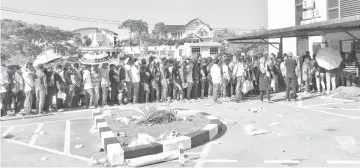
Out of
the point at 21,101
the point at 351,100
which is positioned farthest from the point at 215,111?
the point at 21,101

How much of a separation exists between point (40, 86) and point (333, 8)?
1503 cm

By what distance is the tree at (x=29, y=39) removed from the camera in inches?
1842

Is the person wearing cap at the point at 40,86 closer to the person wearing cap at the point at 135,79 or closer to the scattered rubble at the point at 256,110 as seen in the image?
the person wearing cap at the point at 135,79

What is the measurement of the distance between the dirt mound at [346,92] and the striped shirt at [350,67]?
954 mm

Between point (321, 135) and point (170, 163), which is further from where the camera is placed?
point (321, 135)

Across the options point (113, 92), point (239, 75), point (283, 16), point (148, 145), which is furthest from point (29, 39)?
point (148, 145)

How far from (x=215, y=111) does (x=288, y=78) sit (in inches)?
131

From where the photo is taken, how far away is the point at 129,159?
→ 589 centimetres

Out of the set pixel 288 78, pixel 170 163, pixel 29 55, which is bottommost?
pixel 170 163

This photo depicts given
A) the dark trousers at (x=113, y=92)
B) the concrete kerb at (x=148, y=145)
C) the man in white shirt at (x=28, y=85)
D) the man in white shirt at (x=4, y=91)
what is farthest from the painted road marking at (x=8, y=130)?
the dark trousers at (x=113, y=92)

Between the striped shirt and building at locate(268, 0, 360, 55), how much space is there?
4.34 feet

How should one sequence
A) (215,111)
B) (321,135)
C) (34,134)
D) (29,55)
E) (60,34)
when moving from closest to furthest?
(321,135), (34,134), (215,111), (29,55), (60,34)

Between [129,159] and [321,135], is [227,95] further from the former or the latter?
[129,159]

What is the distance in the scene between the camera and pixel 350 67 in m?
14.0
